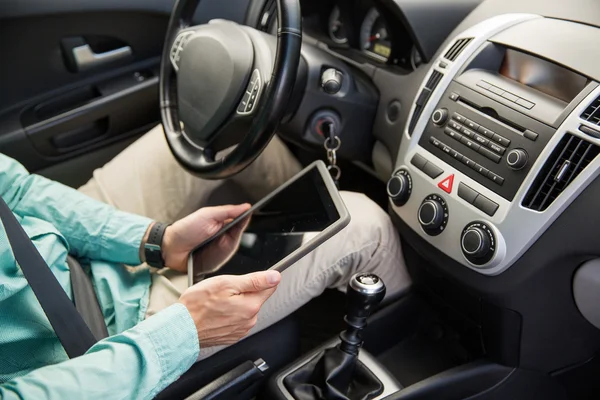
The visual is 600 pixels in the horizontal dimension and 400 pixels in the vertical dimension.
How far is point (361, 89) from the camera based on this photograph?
1.08 metres

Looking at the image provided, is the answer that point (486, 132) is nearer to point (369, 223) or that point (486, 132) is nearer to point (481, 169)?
point (481, 169)

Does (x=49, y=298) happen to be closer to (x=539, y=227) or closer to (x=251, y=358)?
(x=251, y=358)

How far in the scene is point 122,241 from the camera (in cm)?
92

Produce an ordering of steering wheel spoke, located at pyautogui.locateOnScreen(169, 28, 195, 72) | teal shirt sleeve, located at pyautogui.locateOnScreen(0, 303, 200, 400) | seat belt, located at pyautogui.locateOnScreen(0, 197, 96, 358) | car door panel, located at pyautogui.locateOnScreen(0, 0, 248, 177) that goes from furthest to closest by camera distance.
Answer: car door panel, located at pyautogui.locateOnScreen(0, 0, 248, 177)
steering wheel spoke, located at pyautogui.locateOnScreen(169, 28, 195, 72)
seat belt, located at pyautogui.locateOnScreen(0, 197, 96, 358)
teal shirt sleeve, located at pyautogui.locateOnScreen(0, 303, 200, 400)

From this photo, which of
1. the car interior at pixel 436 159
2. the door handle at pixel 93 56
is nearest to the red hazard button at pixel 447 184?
the car interior at pixel 436 159

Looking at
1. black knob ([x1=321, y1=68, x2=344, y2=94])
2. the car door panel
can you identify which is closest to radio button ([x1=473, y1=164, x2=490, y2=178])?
black knob ([x1=321, y1=68, x2=344, y2=94])

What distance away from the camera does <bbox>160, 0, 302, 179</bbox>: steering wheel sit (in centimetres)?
85

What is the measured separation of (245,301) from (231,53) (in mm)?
419

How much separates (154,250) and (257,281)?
0.26 meters

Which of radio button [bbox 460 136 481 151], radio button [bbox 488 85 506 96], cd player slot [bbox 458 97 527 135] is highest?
radio button [bbox 488 85 506 96]

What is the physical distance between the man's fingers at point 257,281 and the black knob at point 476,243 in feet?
0.83

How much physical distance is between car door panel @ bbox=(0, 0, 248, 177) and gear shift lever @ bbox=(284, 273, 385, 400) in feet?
2.65

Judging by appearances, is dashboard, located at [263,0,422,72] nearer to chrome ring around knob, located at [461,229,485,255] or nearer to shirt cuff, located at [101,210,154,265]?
chrome ring around knob, located at [461,229,485,255]

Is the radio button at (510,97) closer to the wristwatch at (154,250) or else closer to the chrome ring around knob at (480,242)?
the chrome ring around knob at (480,242)
